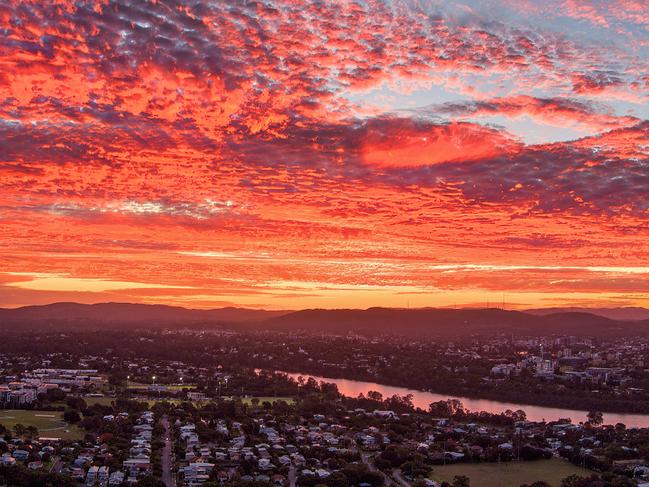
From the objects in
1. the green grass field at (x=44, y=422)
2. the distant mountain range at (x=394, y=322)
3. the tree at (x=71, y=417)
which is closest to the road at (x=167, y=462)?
A: the green grass field at (x=44, y=422)

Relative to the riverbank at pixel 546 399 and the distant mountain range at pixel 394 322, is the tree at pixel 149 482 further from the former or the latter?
the distant mountain range at pixel 394 322

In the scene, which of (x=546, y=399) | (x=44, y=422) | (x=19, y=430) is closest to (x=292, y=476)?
(x=19, y=430)

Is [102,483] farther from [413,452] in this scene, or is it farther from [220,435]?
[413,452]

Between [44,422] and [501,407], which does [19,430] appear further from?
[501,407]

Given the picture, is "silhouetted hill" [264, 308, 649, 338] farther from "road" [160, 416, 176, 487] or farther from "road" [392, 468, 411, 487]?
"road" [392, 468, 411, 487]

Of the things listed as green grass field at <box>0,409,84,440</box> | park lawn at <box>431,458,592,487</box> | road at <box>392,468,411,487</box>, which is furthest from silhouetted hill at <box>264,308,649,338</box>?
road at <box>392,468,411,487</box>

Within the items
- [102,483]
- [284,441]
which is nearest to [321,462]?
[284,441]
